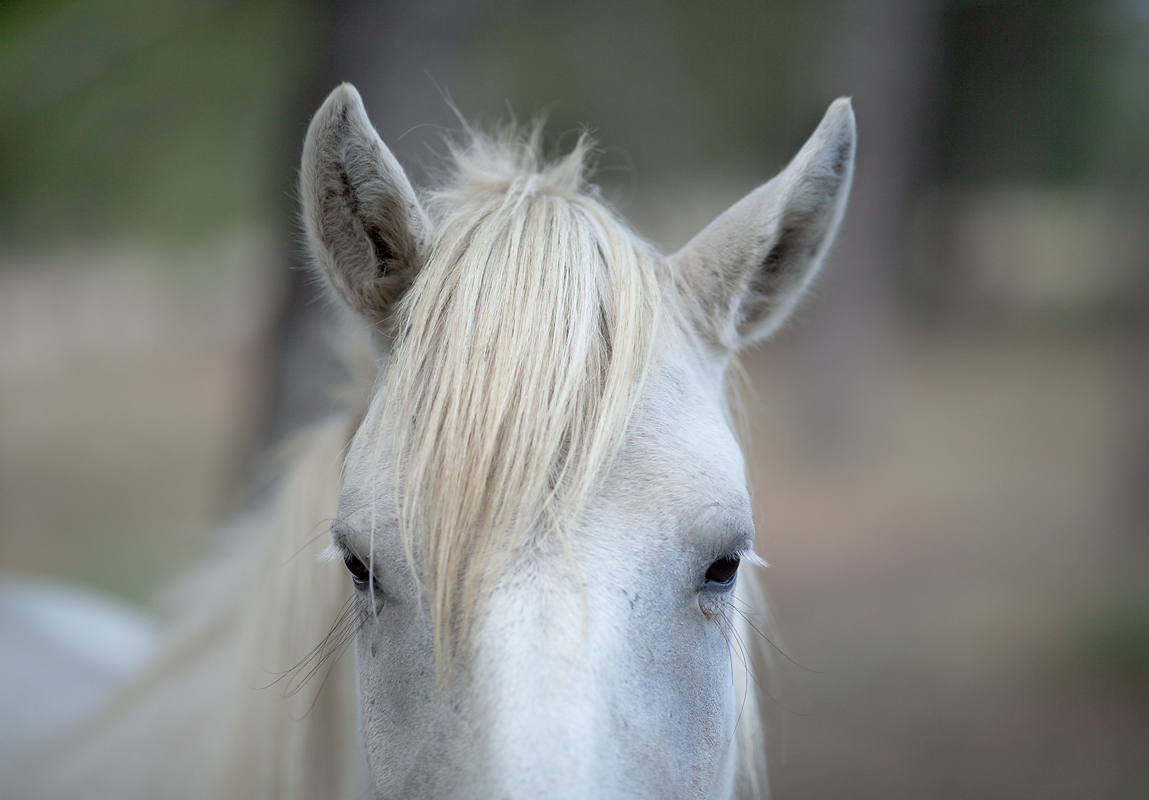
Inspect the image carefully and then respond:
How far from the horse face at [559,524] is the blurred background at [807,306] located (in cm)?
40

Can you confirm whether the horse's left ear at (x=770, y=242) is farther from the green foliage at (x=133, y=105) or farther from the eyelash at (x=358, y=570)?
the green foliage at (x=133, y=105)

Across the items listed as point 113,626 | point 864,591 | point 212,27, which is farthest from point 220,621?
point 212,27

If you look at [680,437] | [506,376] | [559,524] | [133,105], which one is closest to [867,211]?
[680,437]

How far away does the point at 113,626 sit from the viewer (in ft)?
12.1

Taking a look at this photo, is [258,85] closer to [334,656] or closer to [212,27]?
[212,27]

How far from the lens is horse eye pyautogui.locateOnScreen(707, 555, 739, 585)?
125 centimetres

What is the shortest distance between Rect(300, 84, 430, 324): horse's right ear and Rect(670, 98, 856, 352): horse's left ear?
1.86ft

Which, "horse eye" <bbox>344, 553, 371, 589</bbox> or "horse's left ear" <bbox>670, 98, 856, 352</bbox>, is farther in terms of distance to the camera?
"horse's left ear" <bbox>670, 98, 856, 352</bbox>

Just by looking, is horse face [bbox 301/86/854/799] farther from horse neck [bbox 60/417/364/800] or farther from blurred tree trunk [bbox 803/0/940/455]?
blurred tree trunk [bbox 803/0/940/455]

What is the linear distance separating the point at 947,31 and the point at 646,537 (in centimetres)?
1562

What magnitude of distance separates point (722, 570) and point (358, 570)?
0.65 meters

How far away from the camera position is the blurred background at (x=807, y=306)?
4.84 metres

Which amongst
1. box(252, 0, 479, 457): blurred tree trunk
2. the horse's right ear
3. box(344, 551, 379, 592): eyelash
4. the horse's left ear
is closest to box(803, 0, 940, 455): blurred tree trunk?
box(252, 0, 479, 457): blurred tree trunk

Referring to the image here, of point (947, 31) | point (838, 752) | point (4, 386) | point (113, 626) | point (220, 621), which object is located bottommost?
point (838, 752)
